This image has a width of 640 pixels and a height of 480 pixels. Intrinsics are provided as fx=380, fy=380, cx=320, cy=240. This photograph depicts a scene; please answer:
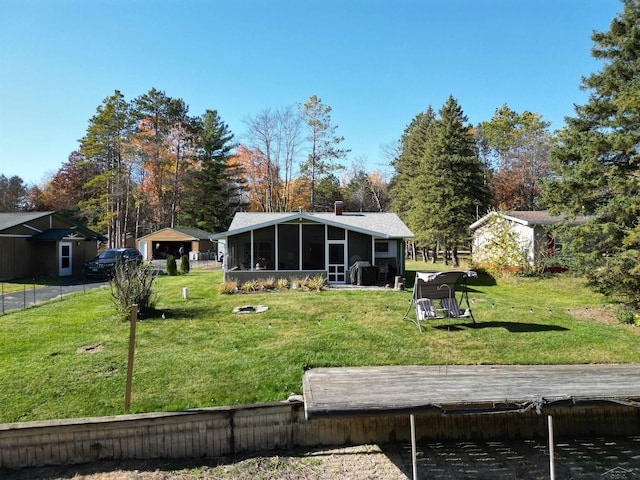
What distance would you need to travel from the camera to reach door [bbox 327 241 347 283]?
15.6 m

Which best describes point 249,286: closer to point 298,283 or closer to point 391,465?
point 298,283

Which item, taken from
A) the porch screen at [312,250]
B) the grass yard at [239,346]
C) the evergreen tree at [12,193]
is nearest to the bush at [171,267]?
the porch screen at [312,250]

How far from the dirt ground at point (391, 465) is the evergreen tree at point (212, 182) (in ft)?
113

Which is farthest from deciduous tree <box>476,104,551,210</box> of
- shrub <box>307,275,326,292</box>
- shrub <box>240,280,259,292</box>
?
shrub <box>240,280,259,292</box>

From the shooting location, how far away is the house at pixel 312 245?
1509 cm

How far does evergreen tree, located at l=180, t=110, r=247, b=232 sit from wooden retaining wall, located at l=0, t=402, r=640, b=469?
34.1 m

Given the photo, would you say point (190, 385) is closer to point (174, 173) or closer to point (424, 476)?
point (424, 476)

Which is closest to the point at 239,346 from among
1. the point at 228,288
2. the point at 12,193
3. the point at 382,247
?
the point at 228,288

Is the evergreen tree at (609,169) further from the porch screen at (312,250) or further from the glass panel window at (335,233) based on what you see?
the porch screen at (312,250)

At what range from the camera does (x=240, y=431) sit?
5.00 metres

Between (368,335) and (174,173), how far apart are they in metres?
33.4

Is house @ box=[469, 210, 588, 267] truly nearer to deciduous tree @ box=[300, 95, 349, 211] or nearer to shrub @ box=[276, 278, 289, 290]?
shrub @ box=[276, 278, 289, 290]

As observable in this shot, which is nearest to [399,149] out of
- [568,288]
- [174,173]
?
[174,173]

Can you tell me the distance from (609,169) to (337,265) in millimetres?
9533
